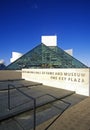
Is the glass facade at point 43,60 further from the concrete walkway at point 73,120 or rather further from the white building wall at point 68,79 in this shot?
the concrete walkway at point 73,120

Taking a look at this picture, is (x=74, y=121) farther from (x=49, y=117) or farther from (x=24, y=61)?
(x=24, y=61)

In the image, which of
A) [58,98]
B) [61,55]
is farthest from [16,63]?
[58,98]

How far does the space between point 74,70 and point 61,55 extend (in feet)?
47.4

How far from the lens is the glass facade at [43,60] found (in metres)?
20.2

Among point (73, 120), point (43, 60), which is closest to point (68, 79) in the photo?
point (73, 120)

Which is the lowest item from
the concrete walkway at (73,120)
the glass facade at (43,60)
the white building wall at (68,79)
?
the concrete walkway at (73,120)

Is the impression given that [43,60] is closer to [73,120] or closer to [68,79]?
[68,79]

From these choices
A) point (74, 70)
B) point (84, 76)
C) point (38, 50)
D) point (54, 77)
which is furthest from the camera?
point (38, 50)

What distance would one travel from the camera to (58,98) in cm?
562

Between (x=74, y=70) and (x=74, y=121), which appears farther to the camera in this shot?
(x=74, y=70)

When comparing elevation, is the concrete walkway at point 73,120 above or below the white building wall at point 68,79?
below

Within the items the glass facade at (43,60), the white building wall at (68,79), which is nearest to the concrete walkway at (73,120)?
the white building wall at (68,79)

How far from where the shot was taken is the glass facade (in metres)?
20.2

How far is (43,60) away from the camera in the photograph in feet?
73.4
